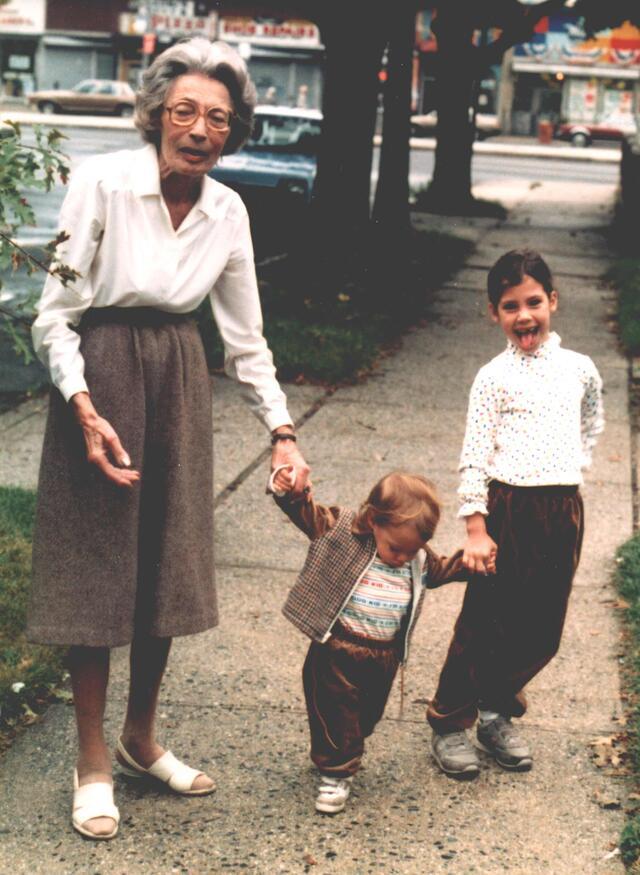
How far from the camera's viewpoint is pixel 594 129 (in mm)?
50781

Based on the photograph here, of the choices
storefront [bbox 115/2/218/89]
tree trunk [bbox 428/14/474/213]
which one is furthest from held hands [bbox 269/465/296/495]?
storefront [bbox 115/2/218/89]

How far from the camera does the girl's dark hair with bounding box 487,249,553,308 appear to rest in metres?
3.80

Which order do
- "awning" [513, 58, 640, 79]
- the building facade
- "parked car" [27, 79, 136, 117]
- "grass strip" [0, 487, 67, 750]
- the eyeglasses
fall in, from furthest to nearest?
the building facade < "awning" [513, 58, 640, 79] < "parked car" [27, 79, 136, 117] < "grass strip" [0, 487, 67, 750] < the eyeglasses

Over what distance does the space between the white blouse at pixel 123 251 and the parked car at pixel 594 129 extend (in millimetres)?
47052

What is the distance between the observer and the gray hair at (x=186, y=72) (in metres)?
3.53

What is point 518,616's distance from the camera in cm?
395

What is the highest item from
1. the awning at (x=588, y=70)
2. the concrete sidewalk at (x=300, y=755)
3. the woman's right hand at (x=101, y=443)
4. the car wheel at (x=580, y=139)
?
the awning at (x=588, y=70)

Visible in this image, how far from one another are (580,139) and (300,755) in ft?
155

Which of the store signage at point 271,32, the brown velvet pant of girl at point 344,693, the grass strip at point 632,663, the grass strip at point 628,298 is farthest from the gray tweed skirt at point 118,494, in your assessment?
the store signage at point 271,32

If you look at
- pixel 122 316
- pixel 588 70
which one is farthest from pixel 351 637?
pixel 588 70

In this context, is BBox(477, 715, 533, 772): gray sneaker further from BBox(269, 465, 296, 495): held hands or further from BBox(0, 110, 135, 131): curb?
BBox(0, 110, 135, 131): curb

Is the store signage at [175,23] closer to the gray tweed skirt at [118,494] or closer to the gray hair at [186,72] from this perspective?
the gray hair at [186,72]

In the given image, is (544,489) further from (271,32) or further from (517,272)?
(271,32)

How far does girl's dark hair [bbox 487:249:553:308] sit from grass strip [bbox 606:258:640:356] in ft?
21.4
